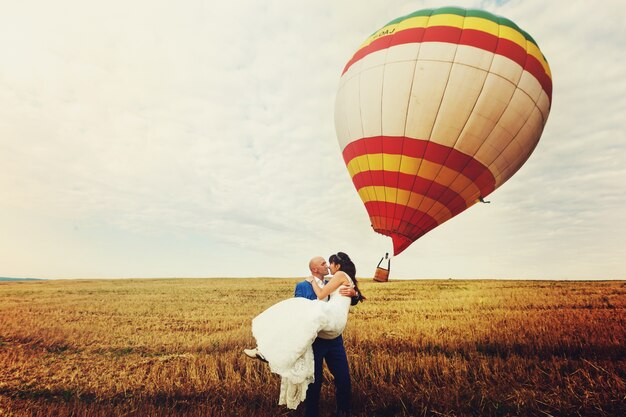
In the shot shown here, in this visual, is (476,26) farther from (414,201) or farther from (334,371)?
(334,371)

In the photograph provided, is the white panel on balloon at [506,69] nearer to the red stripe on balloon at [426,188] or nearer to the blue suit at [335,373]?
the red stripe on balloon at [426,188]

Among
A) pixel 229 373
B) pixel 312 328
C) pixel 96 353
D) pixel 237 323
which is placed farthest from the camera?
pixel 237 323

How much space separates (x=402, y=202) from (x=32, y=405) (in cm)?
815

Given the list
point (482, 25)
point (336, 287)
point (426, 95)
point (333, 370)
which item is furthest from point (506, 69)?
point (333, 370)

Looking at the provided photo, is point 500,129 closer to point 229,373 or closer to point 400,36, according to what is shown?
point 400,36

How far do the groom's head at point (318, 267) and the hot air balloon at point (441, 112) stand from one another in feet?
19.2

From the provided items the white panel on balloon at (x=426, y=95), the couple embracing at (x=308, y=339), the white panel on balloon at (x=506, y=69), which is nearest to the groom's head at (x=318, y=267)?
the couple embracing at (x=308, y=339)

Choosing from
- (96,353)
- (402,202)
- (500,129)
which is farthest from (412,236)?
(96,353)

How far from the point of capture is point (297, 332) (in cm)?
349

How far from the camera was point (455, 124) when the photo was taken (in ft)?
29.3

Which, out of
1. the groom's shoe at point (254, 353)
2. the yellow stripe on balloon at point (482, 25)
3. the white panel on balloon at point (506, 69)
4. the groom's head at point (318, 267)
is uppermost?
the yellow stripe on balloon at point (482, 25)

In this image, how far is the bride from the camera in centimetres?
349

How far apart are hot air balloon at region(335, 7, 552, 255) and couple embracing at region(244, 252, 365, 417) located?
6.06 meters

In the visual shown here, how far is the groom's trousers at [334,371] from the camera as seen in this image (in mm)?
3795
